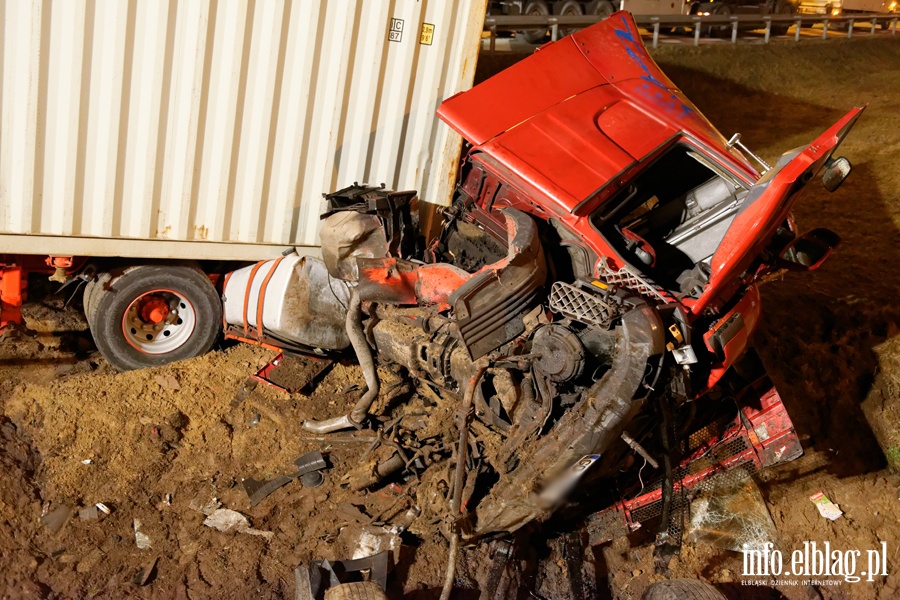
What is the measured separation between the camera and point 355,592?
320cm

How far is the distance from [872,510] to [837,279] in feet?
6.02

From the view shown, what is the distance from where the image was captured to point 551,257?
3.80m

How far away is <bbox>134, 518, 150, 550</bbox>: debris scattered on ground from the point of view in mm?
3762

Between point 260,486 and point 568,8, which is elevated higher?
point 568,8

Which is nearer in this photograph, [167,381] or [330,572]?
[330,572]

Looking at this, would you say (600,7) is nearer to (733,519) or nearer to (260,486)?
(733,519)

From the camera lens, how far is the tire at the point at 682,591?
3400mm

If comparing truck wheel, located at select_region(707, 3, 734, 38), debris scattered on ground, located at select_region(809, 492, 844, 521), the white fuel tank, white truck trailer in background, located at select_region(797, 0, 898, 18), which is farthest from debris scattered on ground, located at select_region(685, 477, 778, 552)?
white truck trailer in background, located at select_region(797, 0, 898, 18)

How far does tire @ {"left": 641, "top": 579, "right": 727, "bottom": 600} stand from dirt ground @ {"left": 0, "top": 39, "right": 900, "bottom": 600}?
18.8 inches

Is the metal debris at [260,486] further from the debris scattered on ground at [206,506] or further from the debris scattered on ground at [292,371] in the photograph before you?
the debris scattered on ground at [292,371]

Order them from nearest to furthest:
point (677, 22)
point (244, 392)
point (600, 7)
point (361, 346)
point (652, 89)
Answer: point (361, 346) → point (652, 89) → point (244, 392) → point (677, 22) → point (600, 7)

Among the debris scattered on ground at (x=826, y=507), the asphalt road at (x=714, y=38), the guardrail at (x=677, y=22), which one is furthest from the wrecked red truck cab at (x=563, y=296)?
the asphalt road at (x=714, y=38)

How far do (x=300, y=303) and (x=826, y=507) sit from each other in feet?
12.0

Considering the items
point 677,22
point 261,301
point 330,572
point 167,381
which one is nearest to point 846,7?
point 677,22
